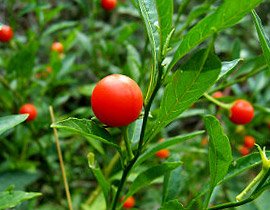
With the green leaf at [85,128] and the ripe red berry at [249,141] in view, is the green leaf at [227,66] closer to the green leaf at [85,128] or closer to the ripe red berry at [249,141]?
the green leaf at [85,128]

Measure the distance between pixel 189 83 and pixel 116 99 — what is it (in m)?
0.13

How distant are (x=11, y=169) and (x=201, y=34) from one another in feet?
4.13

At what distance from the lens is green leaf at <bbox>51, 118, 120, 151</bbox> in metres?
0.82

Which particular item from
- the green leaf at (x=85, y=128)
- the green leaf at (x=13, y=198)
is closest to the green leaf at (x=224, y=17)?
the green leaf at (x=85, y=128)

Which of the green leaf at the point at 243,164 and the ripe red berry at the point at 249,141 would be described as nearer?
the green leaf at the point at 243,164

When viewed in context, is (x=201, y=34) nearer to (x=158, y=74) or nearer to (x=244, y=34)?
(x=158, y=74)

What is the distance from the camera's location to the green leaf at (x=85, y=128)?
0.82 m

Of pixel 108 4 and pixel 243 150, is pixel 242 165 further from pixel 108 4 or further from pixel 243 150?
pixel 108 4

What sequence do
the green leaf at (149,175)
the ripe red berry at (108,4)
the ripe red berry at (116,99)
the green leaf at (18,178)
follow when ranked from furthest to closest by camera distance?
the ripe red berry at (108,4)
the green leaf at (18,178)
the green leaf at (149,175)
the ripe red berry at (116,99)

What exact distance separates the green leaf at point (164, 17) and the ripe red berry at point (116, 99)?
9cm

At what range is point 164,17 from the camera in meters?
0.79

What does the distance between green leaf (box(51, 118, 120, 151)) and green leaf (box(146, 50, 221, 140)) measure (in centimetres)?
11

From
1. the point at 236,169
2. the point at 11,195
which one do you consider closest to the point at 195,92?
the point at 236,169

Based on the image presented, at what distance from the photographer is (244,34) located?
3668 millimetres
